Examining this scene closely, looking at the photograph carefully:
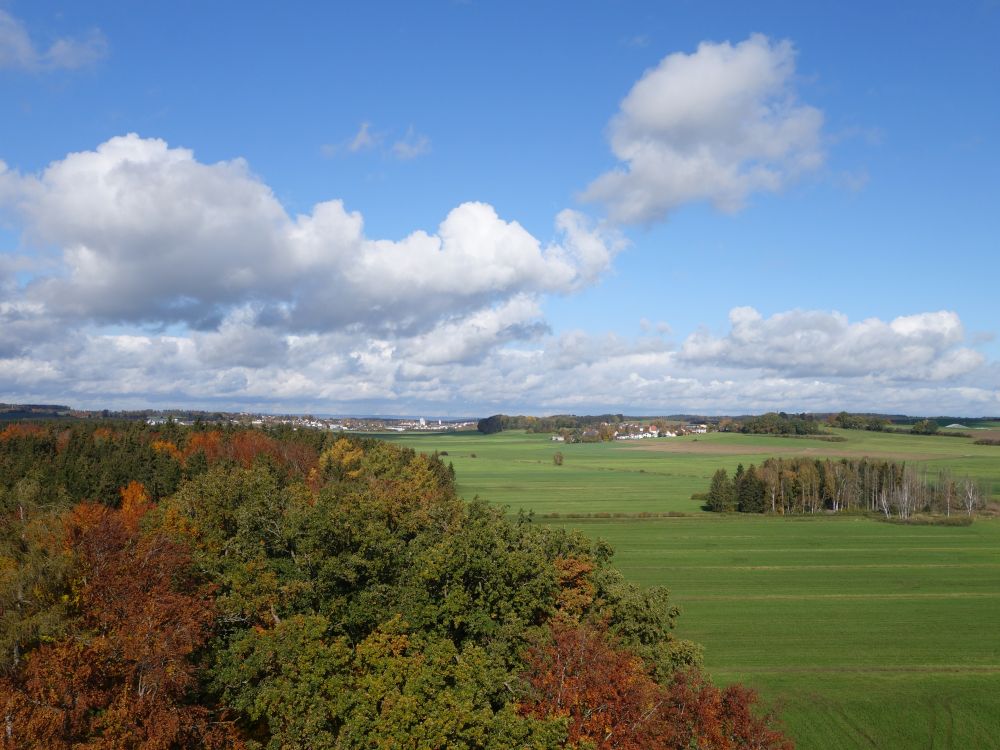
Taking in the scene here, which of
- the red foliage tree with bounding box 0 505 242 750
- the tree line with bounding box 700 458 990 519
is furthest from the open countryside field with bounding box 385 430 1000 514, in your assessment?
the red foliage tree with bounding box 0 505 242 750

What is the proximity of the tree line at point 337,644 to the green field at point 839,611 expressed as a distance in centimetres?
617

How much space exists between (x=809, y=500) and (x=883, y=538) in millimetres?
32926

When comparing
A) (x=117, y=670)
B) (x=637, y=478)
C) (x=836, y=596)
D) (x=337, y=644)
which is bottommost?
(x=637, y=478)

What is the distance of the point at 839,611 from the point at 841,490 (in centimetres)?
7863

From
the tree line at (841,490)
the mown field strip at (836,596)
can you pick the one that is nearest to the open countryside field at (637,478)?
the tree line at (841,490)

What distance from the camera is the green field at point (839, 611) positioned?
115ft

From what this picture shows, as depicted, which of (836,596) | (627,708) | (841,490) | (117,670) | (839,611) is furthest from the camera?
(841,490)

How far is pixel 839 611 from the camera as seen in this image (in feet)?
182

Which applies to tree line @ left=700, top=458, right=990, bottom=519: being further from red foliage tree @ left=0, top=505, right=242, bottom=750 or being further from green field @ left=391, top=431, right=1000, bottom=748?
red foliage tree @ left=0, top=505, right=242, bottom=750

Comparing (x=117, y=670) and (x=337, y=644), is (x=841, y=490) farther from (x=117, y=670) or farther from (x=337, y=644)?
(x=117, y=670)

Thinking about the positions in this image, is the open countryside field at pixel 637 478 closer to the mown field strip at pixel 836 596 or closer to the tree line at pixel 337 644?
the mown field strip at pixel 836 596

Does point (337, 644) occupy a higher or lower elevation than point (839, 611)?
higher

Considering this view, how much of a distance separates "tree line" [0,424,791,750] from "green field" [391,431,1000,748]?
6.17 m

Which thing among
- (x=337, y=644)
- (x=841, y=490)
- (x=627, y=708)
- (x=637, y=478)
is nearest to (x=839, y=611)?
(x=627, y=708)
